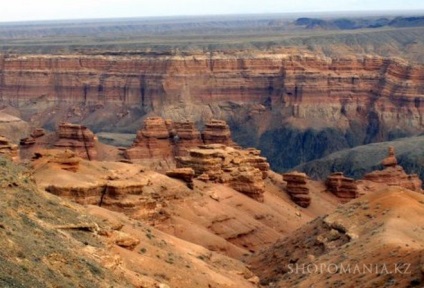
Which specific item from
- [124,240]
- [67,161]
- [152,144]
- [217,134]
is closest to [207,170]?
[67,161]

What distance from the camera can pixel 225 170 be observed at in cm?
7450

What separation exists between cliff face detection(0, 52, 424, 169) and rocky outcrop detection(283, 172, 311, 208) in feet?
218

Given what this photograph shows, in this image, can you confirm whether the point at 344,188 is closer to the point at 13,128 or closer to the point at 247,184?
the point at 247,184

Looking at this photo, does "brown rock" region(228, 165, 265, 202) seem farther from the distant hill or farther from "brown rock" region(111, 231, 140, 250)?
the distant hill

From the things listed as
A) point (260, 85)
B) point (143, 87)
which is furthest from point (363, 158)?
point (143, 87)

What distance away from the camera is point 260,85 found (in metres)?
160

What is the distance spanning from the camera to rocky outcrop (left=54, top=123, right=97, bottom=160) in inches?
3585

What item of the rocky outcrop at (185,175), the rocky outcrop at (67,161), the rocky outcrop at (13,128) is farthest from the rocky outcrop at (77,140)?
the rocky outcrop at (13,128)

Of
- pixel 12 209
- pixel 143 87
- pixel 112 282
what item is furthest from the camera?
pixel 143 87

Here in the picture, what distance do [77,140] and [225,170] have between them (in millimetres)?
22257

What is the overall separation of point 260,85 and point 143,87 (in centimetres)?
1922

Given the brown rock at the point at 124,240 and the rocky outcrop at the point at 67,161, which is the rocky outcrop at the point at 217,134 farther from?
the brown rock at the point at 124,240

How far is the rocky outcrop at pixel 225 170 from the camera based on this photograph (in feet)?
241

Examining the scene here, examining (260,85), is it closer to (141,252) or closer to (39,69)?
(39,69)
